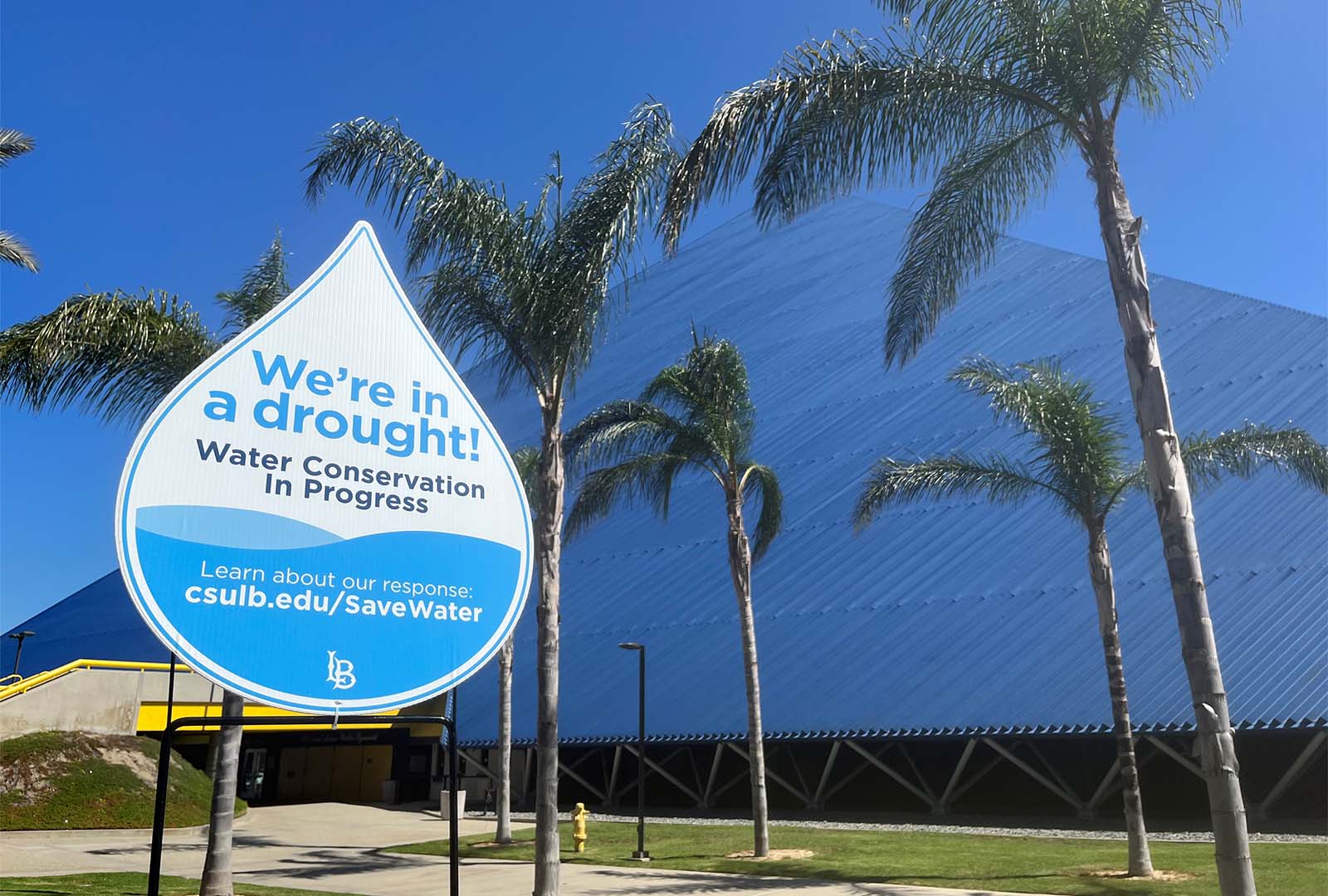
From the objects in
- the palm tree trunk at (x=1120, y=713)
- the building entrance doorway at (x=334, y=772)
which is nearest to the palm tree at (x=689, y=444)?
the palm tree trunk at (x=1120, y=713)

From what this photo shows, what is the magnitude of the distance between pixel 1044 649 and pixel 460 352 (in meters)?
16.0

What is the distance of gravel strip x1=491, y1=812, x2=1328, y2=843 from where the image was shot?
58.9 ft

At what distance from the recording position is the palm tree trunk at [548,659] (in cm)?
1198

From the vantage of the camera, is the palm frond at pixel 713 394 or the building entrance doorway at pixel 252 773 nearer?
the palm frond at pixel 713 394

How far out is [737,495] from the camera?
20.5 metres

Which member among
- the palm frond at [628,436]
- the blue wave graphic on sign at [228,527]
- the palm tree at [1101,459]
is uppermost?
the palm frond at [628,436]

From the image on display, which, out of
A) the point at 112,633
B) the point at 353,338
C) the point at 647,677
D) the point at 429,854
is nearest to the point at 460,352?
the point at 353,338

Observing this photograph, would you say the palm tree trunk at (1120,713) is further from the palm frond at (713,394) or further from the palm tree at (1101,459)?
the palm frond at (713,394)

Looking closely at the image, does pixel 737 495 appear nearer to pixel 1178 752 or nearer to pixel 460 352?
pixel 460 352

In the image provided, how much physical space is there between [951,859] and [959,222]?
1031cm

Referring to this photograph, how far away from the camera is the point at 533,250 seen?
13984mm

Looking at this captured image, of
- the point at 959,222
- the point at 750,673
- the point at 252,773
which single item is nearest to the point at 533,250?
the point at 959,222

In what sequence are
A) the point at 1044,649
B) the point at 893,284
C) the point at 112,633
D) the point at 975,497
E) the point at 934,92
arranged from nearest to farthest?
the point at 934,92
the point at 893,284
the point at 1044,649
the point at 975,497
the point at 112,633

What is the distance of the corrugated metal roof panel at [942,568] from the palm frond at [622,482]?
28.4 ft
